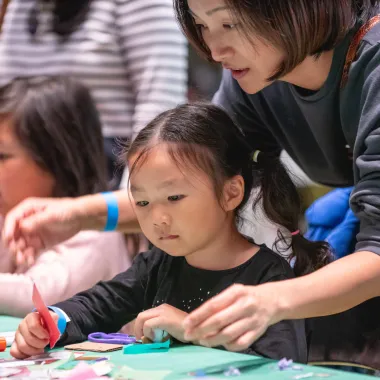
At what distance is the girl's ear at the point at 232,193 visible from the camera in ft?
4.17

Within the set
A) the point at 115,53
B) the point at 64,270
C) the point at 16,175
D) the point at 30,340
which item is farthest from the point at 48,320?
the point at 115,53

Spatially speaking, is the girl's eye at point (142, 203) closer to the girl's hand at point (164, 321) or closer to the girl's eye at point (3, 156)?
the girl's hand at point (164, 321)

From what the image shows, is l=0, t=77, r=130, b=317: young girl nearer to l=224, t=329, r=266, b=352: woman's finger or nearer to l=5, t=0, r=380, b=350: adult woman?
l=5, t=0, r=380, b=350: adult woman

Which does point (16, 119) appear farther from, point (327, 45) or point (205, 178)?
point (327, 45)

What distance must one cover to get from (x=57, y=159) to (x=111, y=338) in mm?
788

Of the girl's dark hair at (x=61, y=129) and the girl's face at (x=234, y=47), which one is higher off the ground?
the girl's face at (x=234, y=47)

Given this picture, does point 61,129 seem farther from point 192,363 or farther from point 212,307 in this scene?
point 212,307

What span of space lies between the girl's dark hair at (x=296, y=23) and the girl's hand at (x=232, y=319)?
0.40 meters

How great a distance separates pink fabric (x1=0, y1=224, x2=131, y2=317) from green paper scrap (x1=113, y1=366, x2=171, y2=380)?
0.61 metres

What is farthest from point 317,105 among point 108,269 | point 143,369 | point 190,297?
point 108,269

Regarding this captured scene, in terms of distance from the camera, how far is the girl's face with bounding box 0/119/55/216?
6.11ft

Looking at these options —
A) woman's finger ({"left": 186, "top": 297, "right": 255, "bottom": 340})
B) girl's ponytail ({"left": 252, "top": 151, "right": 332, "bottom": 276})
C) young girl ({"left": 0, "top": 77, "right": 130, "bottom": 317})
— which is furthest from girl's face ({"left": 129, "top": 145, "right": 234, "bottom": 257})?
young girl ({"left": 0, "top": 77, "right": 130, "bottom": 317})

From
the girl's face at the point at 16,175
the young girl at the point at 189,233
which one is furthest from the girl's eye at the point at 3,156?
the young girl at the point at 189,233

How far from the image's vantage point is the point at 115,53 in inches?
78.3
